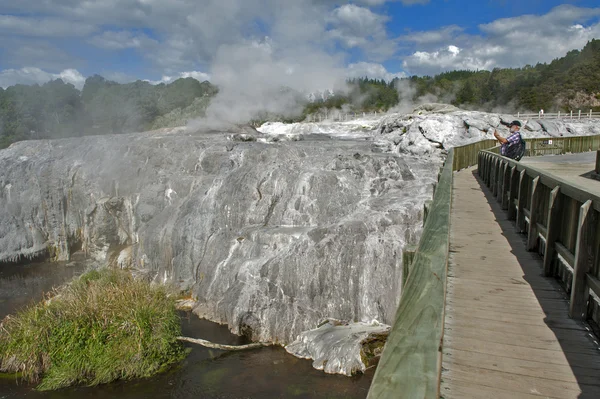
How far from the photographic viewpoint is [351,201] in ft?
65.0

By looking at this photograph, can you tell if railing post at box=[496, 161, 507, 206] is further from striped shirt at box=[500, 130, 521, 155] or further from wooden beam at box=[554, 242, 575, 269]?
wooden beam at box=[554, 242, 575, 269]

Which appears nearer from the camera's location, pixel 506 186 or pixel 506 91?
pixel 506 186

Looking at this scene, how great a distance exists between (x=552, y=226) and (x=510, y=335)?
1.57 meters

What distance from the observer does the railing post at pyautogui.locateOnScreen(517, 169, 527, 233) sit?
593 centimetres

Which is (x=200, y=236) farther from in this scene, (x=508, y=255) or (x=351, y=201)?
(x=508, y=255)

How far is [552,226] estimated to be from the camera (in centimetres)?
406

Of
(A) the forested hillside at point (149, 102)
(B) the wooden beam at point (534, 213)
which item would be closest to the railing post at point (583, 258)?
(B) the wooden beam at point (534, 213)

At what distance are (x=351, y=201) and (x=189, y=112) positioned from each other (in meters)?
35.6

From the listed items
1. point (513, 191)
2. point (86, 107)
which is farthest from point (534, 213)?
point (86, 107)

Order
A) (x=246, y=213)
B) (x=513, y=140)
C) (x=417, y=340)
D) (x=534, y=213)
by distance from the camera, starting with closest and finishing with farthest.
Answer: (x=417, y=340)
(x=534, y=213)
(x=513, y=140)
(x=246, y=213)

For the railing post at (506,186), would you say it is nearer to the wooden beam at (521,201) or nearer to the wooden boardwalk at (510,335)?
the wooden beam at (521,201)

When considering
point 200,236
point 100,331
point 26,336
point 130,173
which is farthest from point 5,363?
point 130,173

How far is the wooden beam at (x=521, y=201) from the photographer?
593cm

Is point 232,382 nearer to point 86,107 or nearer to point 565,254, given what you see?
point 565,254
